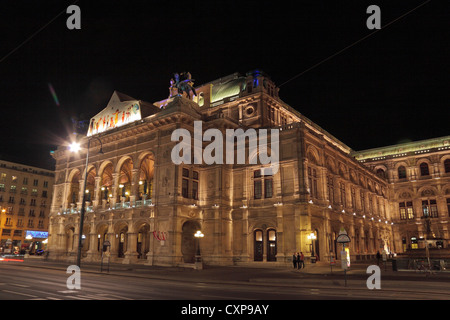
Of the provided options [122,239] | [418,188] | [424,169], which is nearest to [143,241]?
[122,239]

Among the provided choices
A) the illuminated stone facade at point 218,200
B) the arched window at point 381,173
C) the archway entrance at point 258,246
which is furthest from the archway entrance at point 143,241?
the arched window at point 381,173

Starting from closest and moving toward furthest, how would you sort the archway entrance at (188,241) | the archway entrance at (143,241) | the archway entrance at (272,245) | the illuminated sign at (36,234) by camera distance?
the archway entrance at (272,245), the archway entrance at (188,241), the archway entrance at (143,241), the illuminated sign at (36,234)

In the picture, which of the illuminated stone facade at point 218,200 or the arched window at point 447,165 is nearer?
the illuminated stone facade at point 218,200

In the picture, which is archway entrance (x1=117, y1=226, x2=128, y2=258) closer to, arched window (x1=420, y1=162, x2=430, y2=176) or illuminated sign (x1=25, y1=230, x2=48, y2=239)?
illuminated sign (x1=25, y1=230, x2=48, y2=239)

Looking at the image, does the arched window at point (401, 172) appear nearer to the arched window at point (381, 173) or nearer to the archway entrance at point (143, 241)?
the arched window at point (381, 173)

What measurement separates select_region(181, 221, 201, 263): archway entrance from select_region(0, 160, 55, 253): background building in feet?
164

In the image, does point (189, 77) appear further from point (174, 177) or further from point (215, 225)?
point (215, 225)

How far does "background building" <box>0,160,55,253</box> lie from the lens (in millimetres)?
78250

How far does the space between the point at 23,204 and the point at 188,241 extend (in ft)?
193

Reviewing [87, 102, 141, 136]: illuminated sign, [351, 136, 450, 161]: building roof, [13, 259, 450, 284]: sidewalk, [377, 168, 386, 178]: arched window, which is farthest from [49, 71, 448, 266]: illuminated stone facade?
[351, 136, 450, 161]: building roof

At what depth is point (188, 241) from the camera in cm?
4172

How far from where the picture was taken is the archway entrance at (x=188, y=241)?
4106 centimetres

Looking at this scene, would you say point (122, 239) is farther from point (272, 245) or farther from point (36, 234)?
point (36, 234)

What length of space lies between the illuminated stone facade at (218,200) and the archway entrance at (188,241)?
0.38ft
